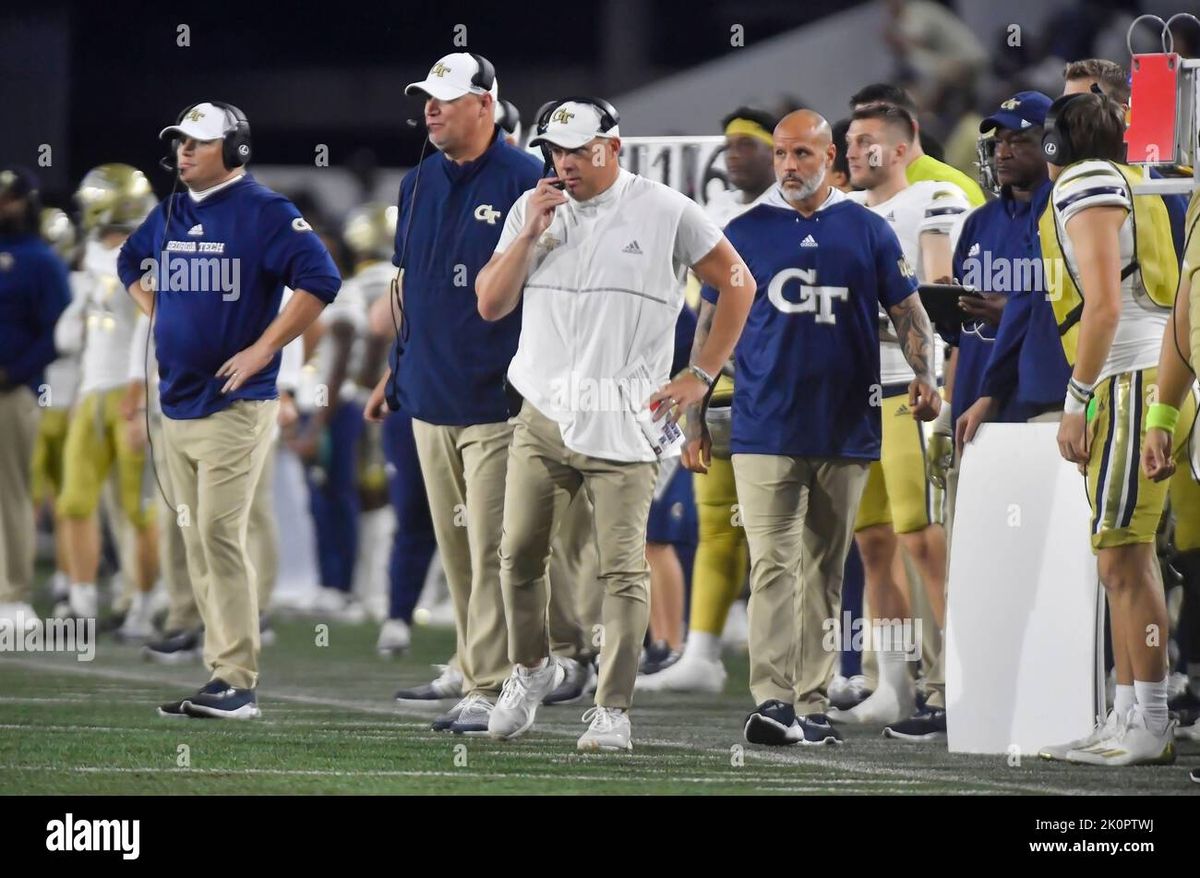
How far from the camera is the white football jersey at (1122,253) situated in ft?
19.6

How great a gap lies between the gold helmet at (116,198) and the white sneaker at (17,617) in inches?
68.2

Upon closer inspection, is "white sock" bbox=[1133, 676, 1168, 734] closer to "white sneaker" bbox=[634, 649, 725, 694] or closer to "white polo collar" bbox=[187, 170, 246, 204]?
Answer: "white sneaker" bbox=[634, 649, 725, 694]

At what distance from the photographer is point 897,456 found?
7273 millimetres

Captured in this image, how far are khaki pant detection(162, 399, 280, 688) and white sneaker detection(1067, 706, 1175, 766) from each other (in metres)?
2.55

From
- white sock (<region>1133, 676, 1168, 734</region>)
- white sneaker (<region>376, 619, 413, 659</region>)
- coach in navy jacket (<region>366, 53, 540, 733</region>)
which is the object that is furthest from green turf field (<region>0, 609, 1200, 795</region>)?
white sneaker (<region>376, 619, 413, 659</region>)

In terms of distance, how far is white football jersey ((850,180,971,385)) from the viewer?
734 cm

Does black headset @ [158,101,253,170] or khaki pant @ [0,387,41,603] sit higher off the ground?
black headset @ [158,101,253,170]

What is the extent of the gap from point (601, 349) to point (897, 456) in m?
1.42

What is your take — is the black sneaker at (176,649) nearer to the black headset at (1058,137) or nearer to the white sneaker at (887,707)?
the white sneaker at (887,707)

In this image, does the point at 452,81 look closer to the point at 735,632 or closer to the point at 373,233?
the point at 735,632

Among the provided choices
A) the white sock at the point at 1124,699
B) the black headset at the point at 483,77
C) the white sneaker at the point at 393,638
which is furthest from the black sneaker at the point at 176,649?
the white sock at the point at 1124,699

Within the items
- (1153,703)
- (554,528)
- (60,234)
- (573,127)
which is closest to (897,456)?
(554,528)

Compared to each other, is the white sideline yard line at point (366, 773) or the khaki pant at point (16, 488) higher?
the khaki pant at point (16, 488)
